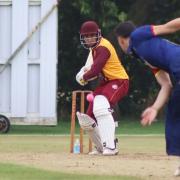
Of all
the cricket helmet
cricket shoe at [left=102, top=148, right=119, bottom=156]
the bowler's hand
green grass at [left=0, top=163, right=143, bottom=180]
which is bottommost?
green grass at [left=0, top=163, right=143, bottom=180]

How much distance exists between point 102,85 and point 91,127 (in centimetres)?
63

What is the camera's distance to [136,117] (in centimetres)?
3031

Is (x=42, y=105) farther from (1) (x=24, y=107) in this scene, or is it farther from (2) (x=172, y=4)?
(2) (x=172, y=4)

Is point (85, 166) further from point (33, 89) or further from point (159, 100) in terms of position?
point (33, 89)

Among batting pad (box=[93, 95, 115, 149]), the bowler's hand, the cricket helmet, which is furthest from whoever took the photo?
the cricket helmet

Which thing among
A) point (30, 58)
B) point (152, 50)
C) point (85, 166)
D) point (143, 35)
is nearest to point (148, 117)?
point (152, 50)

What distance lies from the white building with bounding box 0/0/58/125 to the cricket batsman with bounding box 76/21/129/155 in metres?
7.41

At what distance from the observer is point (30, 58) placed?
19750 millimetres

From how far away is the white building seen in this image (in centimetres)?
1967

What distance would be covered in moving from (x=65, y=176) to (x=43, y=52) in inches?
424

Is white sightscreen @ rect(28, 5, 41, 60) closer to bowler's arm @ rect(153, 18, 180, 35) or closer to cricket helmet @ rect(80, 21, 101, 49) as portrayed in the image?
cricket helmet @ rect(80, 21, 101, 49)

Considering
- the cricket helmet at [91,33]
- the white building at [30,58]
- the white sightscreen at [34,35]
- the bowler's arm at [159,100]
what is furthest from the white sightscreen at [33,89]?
the bowler's arm at [159,100]

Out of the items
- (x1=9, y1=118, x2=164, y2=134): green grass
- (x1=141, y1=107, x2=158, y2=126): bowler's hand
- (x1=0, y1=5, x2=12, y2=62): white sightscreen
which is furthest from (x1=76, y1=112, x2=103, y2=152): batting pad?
(x1=9, y1=118, x2=164, y2=134): green grass

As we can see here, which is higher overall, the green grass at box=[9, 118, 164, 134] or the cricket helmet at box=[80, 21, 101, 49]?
the cricket helmet at box=[80, 21, 101, 49]
